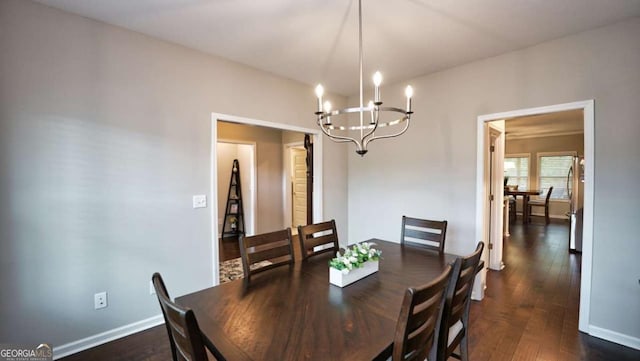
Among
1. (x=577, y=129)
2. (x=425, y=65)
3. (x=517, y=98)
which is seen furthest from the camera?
(x=577, y=129)

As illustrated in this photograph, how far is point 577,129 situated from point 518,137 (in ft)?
4.55

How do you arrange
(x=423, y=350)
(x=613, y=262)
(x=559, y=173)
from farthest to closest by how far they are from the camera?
1. (x=559, y=173)
2. (x=613, y=262)
3. (x=423, y=350)

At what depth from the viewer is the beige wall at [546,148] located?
7.52 meters

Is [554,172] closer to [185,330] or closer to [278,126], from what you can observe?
[278,126]

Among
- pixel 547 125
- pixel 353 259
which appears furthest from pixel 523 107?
pixel 547 125

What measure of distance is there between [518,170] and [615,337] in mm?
7476

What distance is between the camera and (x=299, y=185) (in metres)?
6.52

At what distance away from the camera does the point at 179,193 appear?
8.55 ft

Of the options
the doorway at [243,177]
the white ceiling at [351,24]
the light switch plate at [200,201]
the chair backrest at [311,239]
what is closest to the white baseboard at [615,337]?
the chair backrest at [311,239]

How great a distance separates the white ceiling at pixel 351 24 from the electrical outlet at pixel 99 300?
7.12 feet

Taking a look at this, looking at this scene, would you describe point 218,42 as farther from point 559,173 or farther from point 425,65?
point 559,173

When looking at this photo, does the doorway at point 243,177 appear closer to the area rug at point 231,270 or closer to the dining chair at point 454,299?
the area rug at point 231,270

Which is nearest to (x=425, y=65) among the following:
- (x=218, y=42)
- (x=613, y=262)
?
(x=218, y=42)

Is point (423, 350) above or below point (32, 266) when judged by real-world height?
below
